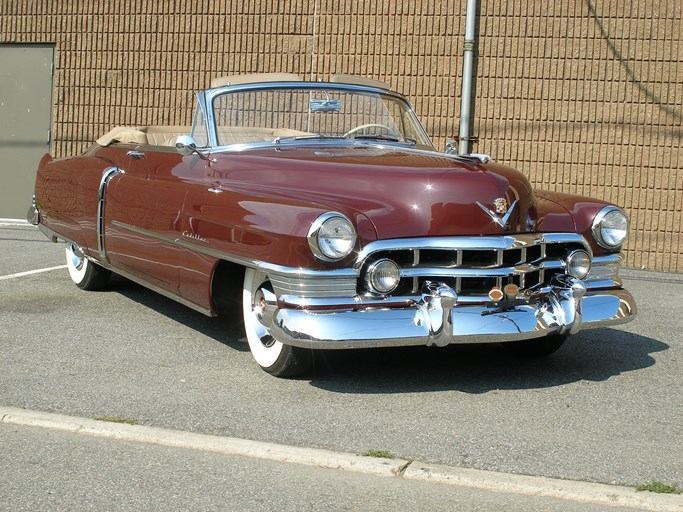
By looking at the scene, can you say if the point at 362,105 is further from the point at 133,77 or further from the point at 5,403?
the point at 133,77

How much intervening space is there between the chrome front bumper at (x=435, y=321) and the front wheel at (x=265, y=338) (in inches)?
6.0

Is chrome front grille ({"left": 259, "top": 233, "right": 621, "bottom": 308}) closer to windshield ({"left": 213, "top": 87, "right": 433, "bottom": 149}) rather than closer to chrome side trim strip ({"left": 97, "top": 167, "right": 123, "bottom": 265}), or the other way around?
windshield ({"left": 213, "top": 87, "right": 433, "bottom": 149})

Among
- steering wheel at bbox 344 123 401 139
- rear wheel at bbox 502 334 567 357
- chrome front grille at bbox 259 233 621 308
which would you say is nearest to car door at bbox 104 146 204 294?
steering wheel at bbox 344 123 401 139

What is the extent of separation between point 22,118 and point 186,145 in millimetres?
7063

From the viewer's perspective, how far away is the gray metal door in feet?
38.4

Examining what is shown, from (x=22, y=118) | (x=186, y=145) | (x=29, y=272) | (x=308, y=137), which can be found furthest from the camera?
(x=22, y=118)

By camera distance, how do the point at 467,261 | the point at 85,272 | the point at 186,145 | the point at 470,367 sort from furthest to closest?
1. the point at 85,272
2. the point at 186,145
3. the point at 470,367
4. the point at 467,261

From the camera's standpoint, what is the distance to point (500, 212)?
4680 mm

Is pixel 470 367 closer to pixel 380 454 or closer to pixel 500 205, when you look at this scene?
pixel 500 205

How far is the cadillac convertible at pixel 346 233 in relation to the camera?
4.38m

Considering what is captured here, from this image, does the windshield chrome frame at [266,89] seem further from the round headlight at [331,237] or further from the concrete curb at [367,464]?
the concrete curb at [367,464]

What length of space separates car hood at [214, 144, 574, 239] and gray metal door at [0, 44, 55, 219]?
286 inches

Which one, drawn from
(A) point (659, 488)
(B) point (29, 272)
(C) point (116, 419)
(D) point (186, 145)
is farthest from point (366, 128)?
(B) point (29, 272)

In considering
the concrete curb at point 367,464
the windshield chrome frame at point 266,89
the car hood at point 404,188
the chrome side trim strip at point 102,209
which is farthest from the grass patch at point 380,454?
the chrome side trim strip at point 102,209
